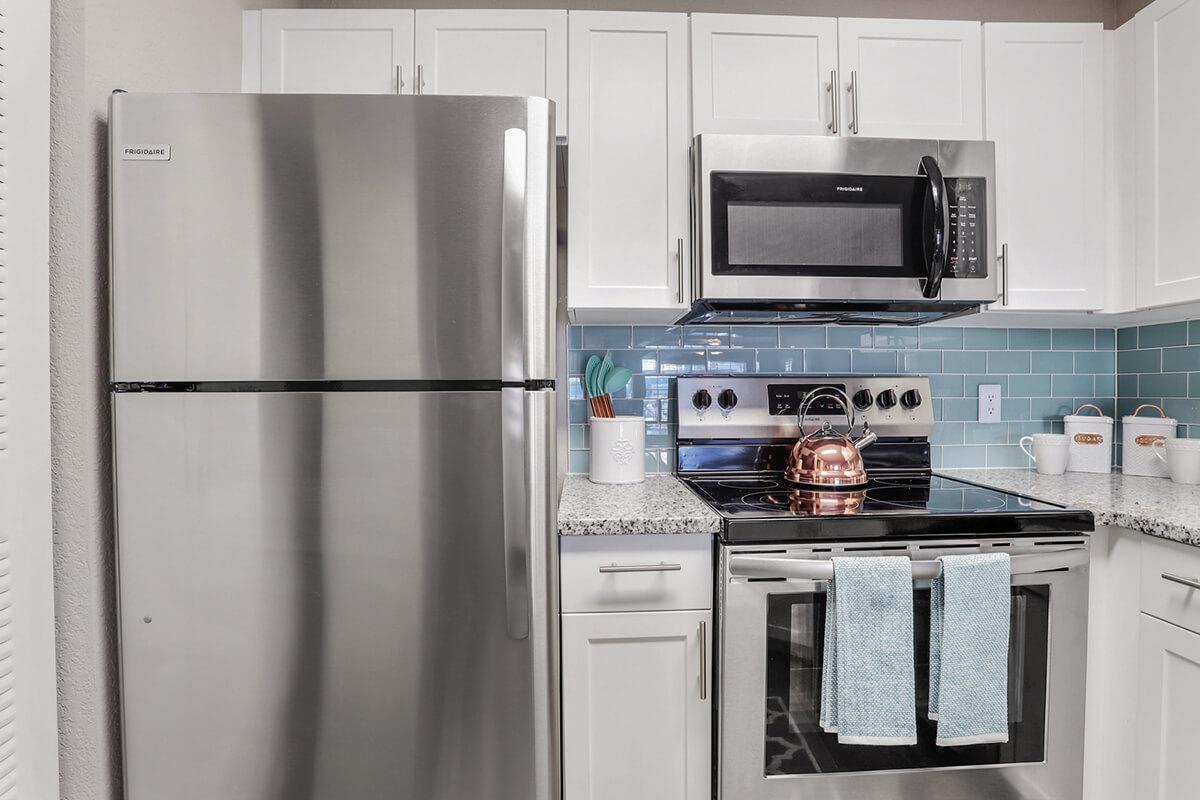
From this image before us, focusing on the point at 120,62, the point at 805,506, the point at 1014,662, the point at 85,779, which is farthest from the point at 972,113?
the point at 85,779

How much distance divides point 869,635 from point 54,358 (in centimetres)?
167

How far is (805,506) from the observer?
1.44 metres

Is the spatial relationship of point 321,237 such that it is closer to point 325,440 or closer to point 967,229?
point 325,440

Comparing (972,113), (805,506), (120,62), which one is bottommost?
(805,506)

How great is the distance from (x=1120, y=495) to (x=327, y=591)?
6.03ft

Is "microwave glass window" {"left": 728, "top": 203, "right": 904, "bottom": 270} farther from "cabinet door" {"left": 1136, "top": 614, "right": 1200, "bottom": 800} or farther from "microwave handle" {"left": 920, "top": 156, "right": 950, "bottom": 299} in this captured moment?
"cabinet door" {"left": 1136, "top": 614, "right": 1200, "bottom": 800}

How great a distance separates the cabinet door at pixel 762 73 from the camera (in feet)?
5.36

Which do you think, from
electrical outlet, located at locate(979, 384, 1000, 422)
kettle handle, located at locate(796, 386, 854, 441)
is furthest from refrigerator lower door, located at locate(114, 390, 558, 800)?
electrical outlet, located at locate(979, 384, 1000, 422)

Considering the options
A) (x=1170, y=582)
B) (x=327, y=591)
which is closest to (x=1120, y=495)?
(x=1170, y=582)

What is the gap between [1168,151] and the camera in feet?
5.27

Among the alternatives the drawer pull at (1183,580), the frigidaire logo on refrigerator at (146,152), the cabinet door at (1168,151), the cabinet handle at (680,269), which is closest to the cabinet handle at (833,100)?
the cabinet handle at (680,269)

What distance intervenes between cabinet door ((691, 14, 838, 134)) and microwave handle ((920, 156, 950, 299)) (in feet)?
0.95

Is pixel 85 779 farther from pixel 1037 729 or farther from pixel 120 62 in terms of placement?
pixel 1037 729

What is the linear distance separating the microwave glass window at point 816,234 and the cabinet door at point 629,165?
0.52 feet
